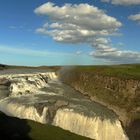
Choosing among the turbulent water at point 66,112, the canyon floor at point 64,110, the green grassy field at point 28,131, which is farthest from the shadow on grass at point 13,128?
the turbulent water at point 66,112

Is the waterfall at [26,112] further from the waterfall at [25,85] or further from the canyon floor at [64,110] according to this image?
the waterfall at [25,85]

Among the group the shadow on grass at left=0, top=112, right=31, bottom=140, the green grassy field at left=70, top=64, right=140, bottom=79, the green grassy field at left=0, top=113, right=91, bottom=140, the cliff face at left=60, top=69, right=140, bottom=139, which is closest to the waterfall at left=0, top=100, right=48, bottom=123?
the green grassy field at left=0, top=113, right=91, bottom=140

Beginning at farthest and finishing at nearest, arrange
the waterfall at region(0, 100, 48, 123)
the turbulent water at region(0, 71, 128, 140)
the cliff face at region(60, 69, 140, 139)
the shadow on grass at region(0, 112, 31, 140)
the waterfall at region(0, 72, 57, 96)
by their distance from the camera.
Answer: the waterfall at region(0, 72, 57, 96)
the cliff face at region(60, 69, 140, 139)
the waterfall at region(0, 100, 48, 123)
the turbulent water at region(0, 71, 128, 140)
the shadow on grass at region(0, 112, 31, 140)

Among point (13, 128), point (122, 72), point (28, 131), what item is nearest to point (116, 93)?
point (122, 72)

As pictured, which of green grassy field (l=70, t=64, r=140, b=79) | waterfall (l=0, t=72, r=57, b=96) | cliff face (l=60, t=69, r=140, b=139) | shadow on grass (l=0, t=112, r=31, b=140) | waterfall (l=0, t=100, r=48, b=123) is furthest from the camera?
→ green grassy field (l=70, t=64, r=140, b=79)

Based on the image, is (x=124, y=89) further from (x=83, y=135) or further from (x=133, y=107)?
(x=83, y=135)

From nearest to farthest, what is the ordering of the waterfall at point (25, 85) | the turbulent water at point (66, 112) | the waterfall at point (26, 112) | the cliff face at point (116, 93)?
the turbulent water at point (66, 112) → the waterfall at point (26, 112) → the cliff face at point (116, 93) → the waterfall at point (25, 85)

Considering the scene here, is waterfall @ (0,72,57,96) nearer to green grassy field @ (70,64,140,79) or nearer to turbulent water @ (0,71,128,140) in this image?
turbulent water @ (0,71,128,140)
